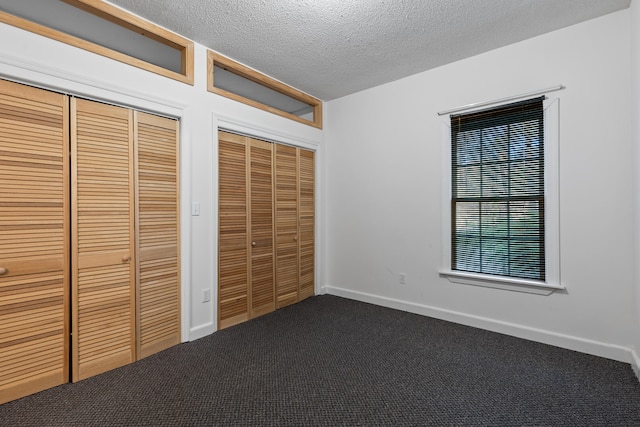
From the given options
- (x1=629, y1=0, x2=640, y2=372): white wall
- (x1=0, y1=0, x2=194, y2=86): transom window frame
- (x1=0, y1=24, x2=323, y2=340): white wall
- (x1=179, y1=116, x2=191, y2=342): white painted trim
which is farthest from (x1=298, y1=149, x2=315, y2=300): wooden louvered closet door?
(x1=629, y1=0, x2=640, y2=372): white wall

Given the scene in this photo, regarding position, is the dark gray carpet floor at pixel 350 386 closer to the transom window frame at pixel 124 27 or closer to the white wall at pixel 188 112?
the white wall at pixel 188 112

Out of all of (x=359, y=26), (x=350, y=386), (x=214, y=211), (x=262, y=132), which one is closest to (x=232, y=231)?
(x=214, y=211)

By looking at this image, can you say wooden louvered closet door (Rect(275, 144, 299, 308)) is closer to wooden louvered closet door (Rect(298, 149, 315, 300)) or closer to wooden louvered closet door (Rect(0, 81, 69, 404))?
wooden louvered closet door (Rect(298, 149, 315, 300))

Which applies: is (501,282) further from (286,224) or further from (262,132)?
(262,132)

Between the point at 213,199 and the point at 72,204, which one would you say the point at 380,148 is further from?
the point at 72,204

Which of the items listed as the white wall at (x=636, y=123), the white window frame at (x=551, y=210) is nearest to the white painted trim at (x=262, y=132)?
the white window frame at (x=551, y=210)

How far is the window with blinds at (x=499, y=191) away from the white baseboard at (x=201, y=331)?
242cm

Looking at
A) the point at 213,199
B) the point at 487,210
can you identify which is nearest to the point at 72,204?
the point at 213,199

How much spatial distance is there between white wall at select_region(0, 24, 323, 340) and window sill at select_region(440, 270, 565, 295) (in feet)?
7.65

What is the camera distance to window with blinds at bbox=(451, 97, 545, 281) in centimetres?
261

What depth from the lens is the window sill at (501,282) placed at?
254 cm

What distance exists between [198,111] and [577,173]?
3170mm

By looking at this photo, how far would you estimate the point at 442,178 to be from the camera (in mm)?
3074

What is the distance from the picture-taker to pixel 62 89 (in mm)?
1927
